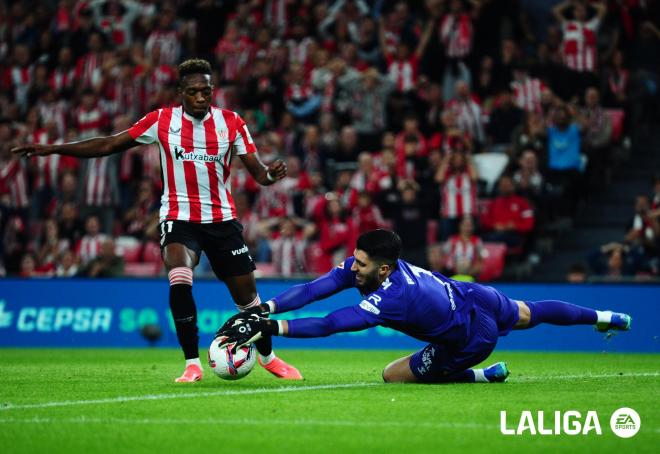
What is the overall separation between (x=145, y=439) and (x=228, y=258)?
3647 mm

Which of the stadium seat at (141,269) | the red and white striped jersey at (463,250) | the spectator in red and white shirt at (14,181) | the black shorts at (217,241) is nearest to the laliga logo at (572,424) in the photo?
the black shorts at (217,241)


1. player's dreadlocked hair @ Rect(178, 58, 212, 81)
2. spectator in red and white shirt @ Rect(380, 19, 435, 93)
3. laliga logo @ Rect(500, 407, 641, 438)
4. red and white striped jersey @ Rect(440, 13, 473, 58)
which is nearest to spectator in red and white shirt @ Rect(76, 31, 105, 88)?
spectator in red and white shirt @ Rect(380, 19, 435, 93)

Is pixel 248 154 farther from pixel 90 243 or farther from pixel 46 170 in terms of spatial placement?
pixel 46 170

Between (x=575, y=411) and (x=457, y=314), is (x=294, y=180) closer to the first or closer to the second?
(x=457, y=314)

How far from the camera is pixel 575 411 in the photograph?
7527 mm

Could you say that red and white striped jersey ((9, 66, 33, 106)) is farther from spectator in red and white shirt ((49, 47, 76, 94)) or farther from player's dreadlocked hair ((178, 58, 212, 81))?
player's dreadlocked hair ((178, 58, 212, 81))

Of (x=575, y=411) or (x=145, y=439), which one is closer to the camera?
(x=145, y=439)

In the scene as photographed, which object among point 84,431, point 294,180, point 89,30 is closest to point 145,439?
point 84,431

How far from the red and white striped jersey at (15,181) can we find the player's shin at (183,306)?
12.2m

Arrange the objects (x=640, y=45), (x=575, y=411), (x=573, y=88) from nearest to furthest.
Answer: (x=575, y=411) → (x=573, y=88) → (x=640, y=45)

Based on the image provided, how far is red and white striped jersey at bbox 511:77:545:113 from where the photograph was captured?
19.5 m

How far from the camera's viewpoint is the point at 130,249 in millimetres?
19625

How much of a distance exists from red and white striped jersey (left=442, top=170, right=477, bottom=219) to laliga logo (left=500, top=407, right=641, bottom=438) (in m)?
10.3

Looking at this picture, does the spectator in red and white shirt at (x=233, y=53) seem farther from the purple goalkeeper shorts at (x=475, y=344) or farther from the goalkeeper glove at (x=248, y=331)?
the goalkeeper glove at (x=248, y=331)
